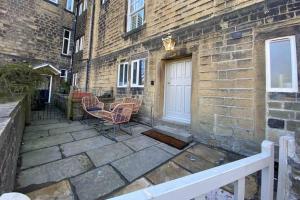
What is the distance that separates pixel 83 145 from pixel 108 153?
79 cm

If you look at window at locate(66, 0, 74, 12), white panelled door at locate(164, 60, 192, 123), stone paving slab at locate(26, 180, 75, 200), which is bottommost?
stone paving slab at locate(26, 180, 75, 200)

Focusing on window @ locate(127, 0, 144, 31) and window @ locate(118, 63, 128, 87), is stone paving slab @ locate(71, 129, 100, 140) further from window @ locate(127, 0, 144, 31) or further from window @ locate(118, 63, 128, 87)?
window @ locate(127, 0, 144, 31)

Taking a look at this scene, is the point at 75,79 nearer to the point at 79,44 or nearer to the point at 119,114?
the point at 79,44

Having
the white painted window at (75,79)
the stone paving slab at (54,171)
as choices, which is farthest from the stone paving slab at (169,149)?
the white painted window at (75,79)

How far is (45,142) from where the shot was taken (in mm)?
3924

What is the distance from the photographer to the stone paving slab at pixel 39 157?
2.86m

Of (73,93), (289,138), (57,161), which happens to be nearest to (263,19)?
(289,138)

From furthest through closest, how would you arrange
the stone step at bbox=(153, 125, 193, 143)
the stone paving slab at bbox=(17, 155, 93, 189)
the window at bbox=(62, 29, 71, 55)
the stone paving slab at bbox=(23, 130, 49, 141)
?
the window at bbox=(62, 29, 71, 55) < the stone paving slab at bbox=(23, 130, 49, 141) < the stone step at bbox=(153, 125, 193, 143) < the stone paving slab at bbox=(17, 155, 93, 189)

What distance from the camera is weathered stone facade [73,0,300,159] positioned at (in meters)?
3.16

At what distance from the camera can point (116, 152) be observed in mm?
3436

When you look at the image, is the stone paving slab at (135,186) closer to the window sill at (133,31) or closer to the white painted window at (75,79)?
the window sill at (133,31)

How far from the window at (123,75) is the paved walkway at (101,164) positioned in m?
3.24

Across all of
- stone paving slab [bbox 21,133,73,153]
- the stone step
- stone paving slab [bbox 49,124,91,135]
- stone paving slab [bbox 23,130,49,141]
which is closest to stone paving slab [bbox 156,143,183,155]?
the stone step

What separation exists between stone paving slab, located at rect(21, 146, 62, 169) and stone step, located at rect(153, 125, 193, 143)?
8.30ft
